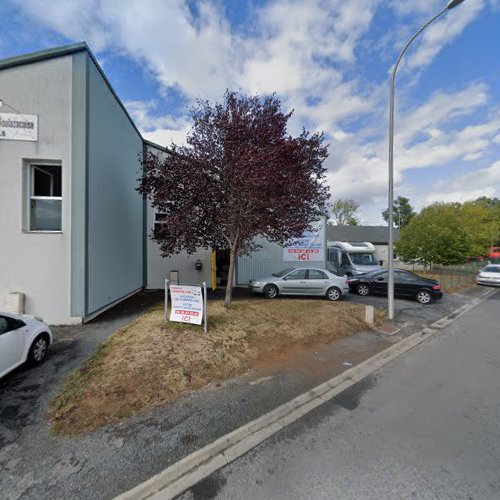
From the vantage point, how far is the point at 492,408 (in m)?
3.75

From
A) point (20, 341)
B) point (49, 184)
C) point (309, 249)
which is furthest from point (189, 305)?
point (309, 249)

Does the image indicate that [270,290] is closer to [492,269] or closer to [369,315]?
[369,315]

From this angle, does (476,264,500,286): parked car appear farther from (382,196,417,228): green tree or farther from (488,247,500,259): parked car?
(382,196,417,228): green tree

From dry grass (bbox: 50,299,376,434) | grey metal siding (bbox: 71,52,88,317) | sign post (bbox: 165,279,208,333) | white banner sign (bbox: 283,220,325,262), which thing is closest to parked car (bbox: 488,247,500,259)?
white banner sign (bbox: 283,220,325,262)

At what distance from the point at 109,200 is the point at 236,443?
798cm

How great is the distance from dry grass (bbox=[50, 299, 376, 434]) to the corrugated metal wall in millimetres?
6374

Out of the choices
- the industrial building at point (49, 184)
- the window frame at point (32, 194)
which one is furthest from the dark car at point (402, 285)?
the window frame at point (32, 194)

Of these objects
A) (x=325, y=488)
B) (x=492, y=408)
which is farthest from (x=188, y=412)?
(x=492, y=408)

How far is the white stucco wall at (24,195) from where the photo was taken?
6488 mm

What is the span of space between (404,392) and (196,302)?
413 centimetres

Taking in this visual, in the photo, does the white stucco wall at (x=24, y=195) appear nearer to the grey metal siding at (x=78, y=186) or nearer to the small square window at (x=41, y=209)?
the grey metal siding at (x=78, y=186)

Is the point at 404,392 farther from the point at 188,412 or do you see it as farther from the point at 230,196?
the point at 230,196

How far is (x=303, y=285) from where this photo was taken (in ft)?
35.9

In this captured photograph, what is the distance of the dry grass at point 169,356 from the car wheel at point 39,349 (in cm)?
93
